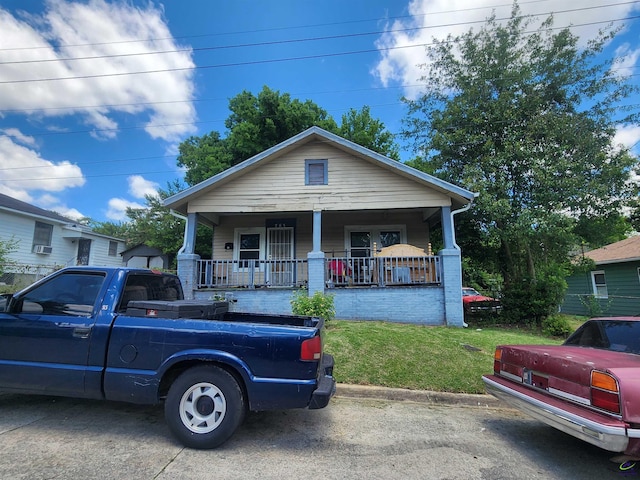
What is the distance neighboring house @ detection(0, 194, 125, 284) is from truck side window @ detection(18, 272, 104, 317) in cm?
1420

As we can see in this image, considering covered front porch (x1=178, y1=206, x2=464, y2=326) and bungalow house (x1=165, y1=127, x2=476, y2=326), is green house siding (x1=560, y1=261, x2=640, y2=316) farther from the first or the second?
bungalow house (x1=165, y1=127, x2=476, y2=326)

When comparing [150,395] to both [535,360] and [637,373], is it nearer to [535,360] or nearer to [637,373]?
[535,360]

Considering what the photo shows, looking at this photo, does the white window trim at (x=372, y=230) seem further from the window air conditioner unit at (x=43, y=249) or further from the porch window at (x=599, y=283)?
the window air conditioner unit at (x=43, y=249)

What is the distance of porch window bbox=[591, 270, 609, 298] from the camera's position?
725 inches

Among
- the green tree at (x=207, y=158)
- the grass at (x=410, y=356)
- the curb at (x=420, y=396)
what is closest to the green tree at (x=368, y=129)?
the green tree at (x=207, y=158)

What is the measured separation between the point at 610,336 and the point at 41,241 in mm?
25286

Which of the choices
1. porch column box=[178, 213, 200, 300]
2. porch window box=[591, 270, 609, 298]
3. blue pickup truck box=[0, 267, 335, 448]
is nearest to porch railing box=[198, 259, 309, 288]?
porch column box=[178, 213, 200, 300]

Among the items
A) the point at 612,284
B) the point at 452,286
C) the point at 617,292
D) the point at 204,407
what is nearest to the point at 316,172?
the point at 452,286

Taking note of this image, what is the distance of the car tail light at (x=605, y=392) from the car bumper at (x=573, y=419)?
0.08 m

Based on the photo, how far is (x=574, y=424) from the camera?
9.78ft

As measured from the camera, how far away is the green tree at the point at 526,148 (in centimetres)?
1122

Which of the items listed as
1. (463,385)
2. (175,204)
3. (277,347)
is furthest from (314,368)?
(175,204)

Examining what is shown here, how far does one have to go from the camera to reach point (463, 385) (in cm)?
535

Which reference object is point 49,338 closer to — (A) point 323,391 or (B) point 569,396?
(A) point 323,391
